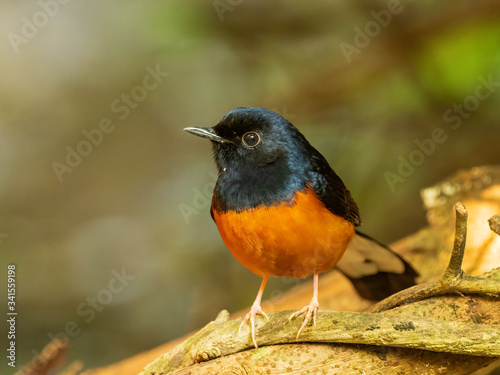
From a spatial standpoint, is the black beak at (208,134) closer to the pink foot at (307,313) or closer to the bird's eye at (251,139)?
the bird's eye at (251,139)

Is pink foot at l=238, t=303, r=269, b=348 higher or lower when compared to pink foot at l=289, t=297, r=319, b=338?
higher

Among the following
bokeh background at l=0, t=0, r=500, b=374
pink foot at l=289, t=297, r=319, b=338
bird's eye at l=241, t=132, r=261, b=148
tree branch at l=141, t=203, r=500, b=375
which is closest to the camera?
tree branch at l=141, t=203, r=500, b=375

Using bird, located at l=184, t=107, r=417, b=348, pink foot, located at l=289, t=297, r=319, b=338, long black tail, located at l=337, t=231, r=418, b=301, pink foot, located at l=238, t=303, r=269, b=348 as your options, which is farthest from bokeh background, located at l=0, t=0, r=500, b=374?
pink foot, located at l=289, t=297, r=319, b=338

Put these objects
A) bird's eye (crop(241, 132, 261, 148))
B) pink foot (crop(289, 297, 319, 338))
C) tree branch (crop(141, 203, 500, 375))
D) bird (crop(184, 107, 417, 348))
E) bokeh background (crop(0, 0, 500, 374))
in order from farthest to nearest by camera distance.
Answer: bokeh background (crop(0, 0, 500, 374))
bird's eye (crop(241, 132, 261, 148))
bird (crop(184, 107, 417, 348))
pink foot (crop(289, 297, 319, 338))
tree branch (crop(141, 203, 500, 375))

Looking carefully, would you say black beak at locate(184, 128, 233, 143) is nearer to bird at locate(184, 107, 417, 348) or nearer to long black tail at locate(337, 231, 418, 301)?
bird at locate(184, 107, 417, 348)

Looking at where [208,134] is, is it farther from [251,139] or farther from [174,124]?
[174,124]

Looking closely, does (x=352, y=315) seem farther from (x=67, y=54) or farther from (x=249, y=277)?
(x=67, y=54)

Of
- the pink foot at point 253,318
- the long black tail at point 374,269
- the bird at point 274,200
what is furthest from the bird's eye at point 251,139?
the long black tail at point 374,269
